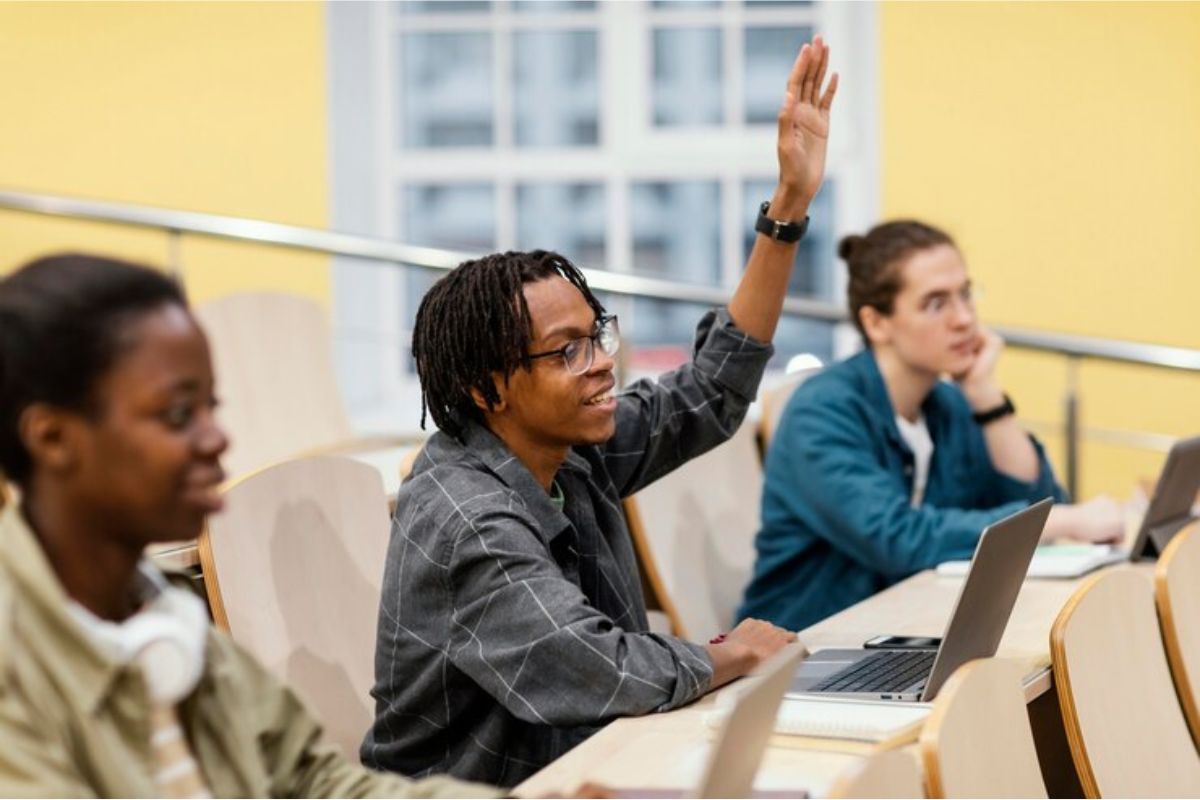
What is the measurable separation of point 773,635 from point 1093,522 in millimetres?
1213

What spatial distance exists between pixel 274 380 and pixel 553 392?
73.4 inches

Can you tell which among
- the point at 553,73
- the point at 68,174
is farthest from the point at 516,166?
the point at 68,174

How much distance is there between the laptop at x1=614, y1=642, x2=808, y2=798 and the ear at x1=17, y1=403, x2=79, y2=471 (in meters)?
0.50

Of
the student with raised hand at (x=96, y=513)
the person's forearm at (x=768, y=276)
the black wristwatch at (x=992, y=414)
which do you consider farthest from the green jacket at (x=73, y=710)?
the black wristwatch at (x=992, y=414)

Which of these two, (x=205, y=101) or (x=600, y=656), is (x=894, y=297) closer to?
(x=600, y=656)

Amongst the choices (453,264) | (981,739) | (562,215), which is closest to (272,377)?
(453,264)

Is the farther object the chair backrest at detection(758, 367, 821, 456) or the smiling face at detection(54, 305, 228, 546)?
the chair backrest at detection(758, 367, 821, 456)

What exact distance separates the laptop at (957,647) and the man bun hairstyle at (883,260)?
1.07 meters

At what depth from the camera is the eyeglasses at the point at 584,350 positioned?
2090 millimetres

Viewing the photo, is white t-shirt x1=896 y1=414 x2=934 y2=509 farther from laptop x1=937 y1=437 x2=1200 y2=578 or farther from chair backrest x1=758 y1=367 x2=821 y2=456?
chair backrest x1=758 y1=367 x2=821 y2=456

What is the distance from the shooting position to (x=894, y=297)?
A: 322 centimetres

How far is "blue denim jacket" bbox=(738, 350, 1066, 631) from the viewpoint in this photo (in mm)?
2961

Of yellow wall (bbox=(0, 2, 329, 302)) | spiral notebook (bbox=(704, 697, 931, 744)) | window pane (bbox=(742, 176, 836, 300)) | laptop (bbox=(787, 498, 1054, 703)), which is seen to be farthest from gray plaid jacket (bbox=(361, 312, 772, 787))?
window pane (bbox=(742, 176, 836, 300))

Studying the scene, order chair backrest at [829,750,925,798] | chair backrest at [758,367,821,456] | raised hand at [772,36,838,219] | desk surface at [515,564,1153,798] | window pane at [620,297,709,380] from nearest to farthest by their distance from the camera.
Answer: chair backrest at [829,750,925,798] → desk surface at [515,564,1153,798] → raised hand at [772,36,838,219] → chair backrest at [758,367,821,456] → window pane at [620,297,709,380]
